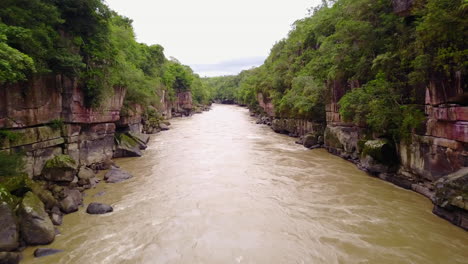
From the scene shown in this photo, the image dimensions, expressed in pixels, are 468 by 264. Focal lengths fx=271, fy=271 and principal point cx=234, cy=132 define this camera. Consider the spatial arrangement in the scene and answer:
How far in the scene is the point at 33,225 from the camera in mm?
7828

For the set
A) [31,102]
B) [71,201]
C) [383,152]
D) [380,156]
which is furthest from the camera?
[380,156]

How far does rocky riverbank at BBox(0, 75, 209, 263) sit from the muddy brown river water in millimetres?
601

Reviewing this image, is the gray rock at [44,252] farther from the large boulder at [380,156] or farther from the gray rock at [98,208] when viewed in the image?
the large boulder at [380,156]

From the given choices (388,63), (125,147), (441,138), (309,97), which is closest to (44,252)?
(125,147)

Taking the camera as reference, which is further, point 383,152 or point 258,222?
point 383,152

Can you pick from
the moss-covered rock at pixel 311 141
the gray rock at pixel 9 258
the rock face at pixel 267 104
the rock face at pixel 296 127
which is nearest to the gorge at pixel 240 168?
the gray rock at pixel 9 258

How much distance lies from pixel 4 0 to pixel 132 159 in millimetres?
11757

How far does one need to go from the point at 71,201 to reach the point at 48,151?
4015 millimetres

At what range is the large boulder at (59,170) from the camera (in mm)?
11750

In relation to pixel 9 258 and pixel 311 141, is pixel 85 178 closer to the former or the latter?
pixel 9 258

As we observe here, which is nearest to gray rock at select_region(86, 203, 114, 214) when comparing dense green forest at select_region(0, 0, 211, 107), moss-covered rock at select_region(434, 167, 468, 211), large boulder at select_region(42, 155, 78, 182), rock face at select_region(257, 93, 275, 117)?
large boulder at select_region(42, 155, 78, 182)

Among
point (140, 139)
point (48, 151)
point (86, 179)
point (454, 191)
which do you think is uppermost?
point (48, 151)

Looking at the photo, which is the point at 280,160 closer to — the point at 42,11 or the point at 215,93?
the point at 42,11

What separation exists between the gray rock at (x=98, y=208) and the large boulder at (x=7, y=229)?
280 cm
